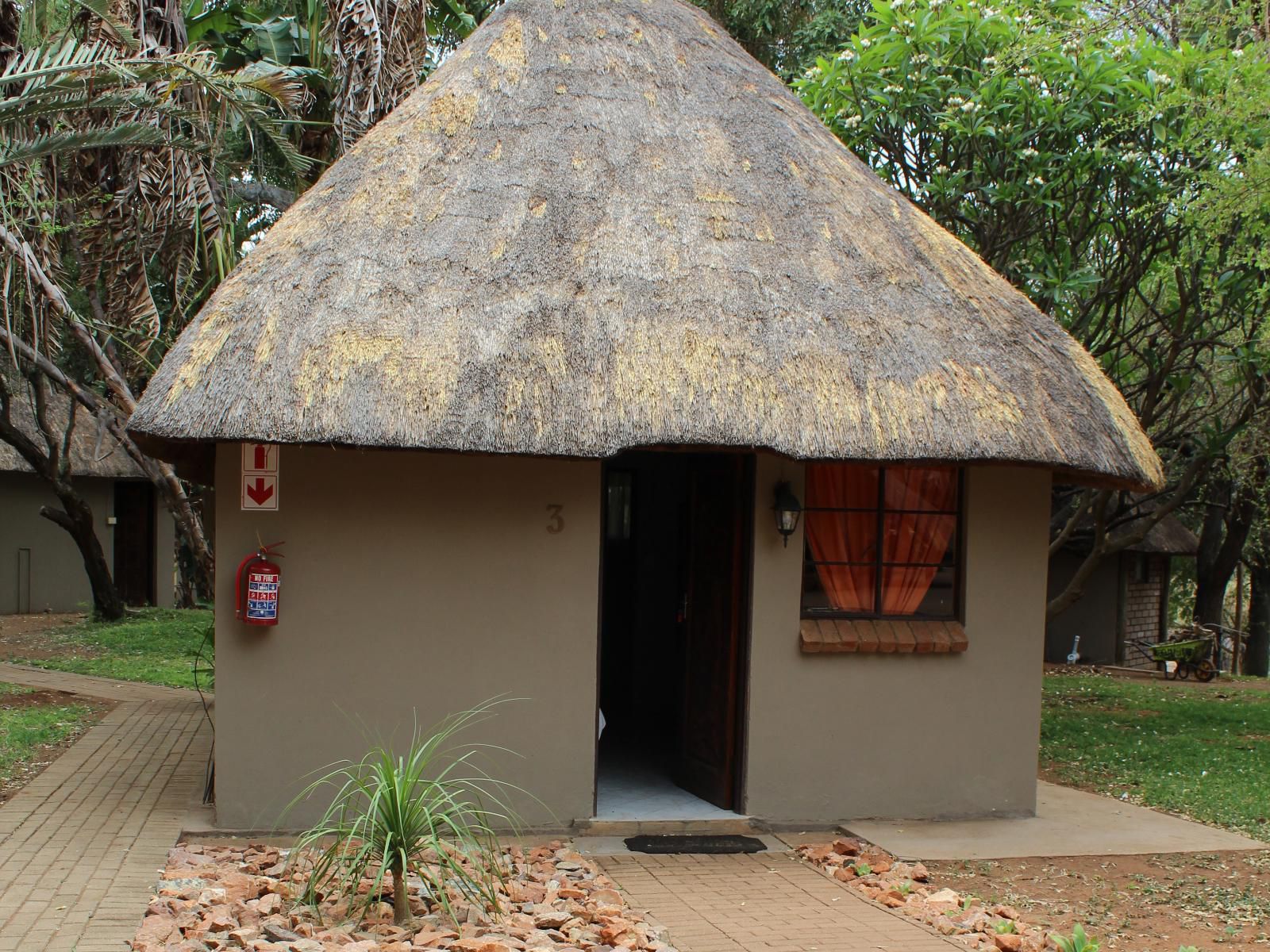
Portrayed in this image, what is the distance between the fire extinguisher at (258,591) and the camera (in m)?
6.82

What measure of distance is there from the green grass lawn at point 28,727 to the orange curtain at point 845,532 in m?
5.63

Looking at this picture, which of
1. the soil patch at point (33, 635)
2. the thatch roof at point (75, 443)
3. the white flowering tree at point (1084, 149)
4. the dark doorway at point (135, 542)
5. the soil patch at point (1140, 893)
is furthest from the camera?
the dark doorway at point (135, 542)

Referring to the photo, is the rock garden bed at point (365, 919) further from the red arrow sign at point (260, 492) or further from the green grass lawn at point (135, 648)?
the green grass lawn at point (135, 648)

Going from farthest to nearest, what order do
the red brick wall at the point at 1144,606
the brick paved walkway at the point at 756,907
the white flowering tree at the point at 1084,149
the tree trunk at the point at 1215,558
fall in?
the red brick wall at the point at 1144,606 → the tree trunk at the point at 1215,558 → the white flowering tree at the point at 1084,149 → the brick paved walkway at the point at 756,907

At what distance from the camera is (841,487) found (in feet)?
25.8

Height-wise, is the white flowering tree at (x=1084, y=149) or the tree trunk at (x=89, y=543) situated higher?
the white flowering tree at (x=1084, y=149)

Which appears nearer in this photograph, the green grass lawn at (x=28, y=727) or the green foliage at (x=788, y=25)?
the green grass lawn at (x=28, y=727)

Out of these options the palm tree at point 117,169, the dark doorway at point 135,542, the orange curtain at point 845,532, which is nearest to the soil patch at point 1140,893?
the orange curtain at point 845,532

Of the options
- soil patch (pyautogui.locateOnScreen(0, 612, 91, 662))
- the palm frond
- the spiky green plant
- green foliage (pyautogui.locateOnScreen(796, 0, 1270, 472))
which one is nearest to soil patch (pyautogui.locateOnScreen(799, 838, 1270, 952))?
the spiky green plant

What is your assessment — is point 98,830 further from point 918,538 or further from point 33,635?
point 33,635

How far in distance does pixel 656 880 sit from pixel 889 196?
5.24 m

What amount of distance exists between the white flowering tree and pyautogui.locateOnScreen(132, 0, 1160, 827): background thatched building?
3.18 meters

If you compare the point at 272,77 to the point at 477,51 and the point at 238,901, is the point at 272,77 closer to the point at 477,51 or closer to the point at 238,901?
the point at 477,51

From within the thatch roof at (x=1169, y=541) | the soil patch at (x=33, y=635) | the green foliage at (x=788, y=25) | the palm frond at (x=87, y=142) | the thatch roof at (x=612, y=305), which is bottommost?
the soil patch at (x=33, y=635)
